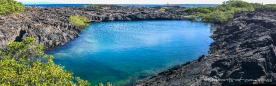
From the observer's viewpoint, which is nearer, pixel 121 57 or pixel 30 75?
pixel 30 75

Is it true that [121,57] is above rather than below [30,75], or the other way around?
below

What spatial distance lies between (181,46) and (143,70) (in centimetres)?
2901

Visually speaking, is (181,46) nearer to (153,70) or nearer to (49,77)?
(153,70)

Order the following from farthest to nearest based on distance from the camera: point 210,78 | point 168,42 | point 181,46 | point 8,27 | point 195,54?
point 168,42 → point 181,46 → point 8,27 → point 195,54 → point 210,78

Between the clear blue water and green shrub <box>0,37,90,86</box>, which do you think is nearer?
green shrub <box>0,37,90,86</box>

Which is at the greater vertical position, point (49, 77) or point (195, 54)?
point (49, 77)

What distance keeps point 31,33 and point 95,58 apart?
86.8 ft

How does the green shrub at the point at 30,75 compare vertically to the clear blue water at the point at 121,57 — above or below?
above

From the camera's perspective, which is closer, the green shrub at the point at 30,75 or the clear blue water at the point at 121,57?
the green shrub at the point at 30,75

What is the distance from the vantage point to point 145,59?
58.8m

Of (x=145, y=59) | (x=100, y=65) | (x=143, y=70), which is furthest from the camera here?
(x=145, y=59)

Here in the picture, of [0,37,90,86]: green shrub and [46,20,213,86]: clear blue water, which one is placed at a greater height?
[0,37,90,86]: green shrub

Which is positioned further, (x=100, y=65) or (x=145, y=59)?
(x=145, y=59)

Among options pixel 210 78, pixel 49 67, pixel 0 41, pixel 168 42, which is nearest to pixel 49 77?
pixel 49 67
